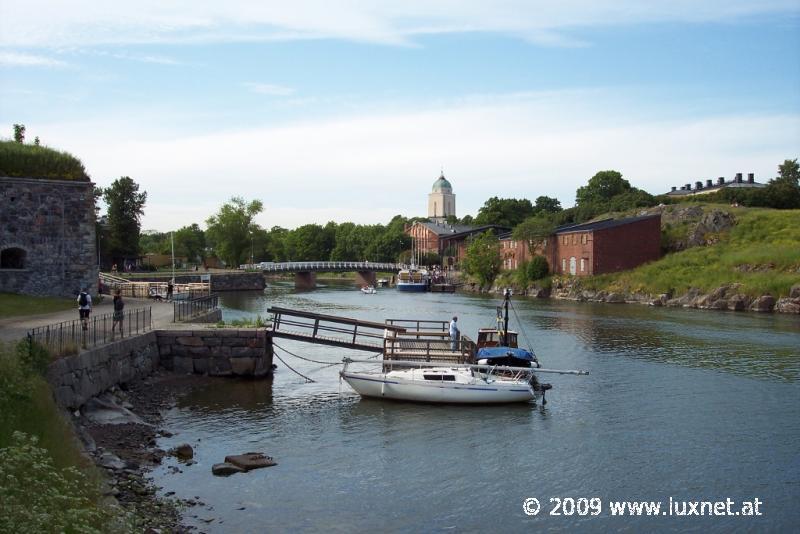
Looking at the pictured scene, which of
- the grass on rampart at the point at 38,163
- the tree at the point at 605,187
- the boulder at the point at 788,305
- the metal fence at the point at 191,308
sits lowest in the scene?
the boulder at the point at 788,305

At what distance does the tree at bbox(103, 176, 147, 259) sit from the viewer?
335 feet

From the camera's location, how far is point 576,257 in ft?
317

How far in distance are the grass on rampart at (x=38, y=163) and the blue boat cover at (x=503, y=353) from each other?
80.5ft

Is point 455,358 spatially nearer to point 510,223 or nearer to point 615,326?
point 615,326

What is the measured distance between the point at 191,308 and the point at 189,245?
139 meters

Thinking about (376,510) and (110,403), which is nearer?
(376,510)

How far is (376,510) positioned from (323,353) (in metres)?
24.5

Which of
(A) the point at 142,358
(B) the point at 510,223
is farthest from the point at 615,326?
(B) the point at 510,223

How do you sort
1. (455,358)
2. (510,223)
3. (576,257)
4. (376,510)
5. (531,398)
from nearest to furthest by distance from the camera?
(376,510) → (531,398) → (455,358) → (576,257) → (510,223)

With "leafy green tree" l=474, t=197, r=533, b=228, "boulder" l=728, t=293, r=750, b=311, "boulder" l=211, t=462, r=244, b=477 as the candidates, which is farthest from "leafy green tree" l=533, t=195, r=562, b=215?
"boulder" l=211, t=462, r=244, b=477

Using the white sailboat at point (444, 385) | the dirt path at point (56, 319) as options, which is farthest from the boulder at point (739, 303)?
the dirt path at point (56, 319)

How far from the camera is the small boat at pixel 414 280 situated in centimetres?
11905

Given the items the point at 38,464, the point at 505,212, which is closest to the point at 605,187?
the point at 505,212

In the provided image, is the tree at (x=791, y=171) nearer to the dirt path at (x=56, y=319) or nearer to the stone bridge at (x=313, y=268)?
the stone bridge at (x=313, y=268)
